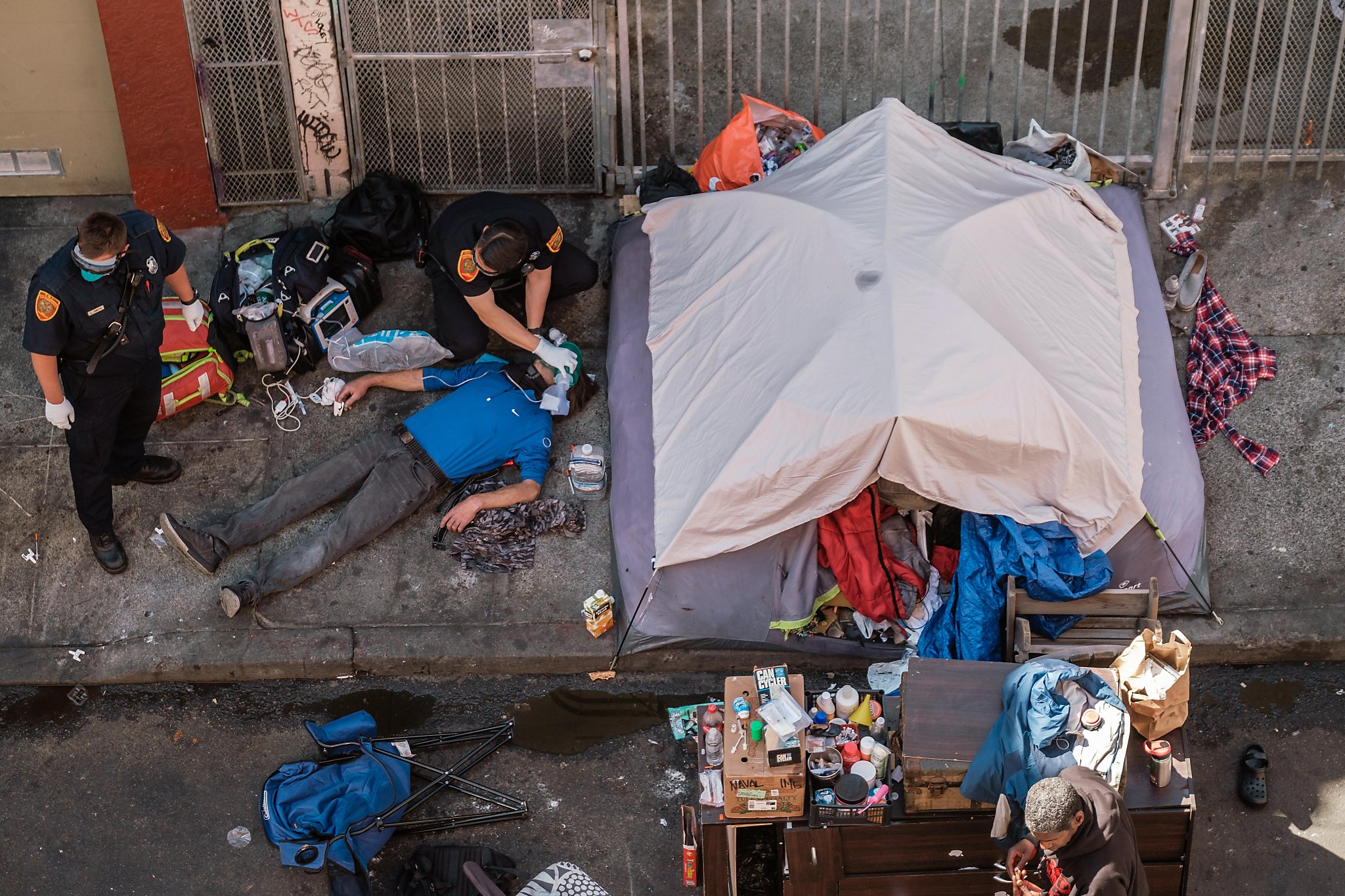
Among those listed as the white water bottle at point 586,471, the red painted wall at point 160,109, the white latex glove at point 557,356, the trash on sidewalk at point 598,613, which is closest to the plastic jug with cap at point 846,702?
the trash on sidewalk at point 598,613

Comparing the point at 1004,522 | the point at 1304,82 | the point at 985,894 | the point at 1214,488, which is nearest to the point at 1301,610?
the point at 1214,488

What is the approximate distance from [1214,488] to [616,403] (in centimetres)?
298

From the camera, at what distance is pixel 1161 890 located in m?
5.18

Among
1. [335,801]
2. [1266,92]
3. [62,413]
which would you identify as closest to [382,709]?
[335,801]

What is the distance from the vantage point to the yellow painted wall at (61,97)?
7.68 metres

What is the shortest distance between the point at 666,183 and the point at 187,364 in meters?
2.68

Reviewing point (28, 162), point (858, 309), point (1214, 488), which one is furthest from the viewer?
point (28, 162)

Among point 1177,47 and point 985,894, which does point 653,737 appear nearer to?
point 985,894

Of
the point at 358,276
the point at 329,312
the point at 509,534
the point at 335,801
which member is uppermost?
the point at 358,276

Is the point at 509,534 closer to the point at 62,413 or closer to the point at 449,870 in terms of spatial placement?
the point at 449,870

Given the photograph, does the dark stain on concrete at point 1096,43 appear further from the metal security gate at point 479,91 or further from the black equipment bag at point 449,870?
the black equipment bag at point 449,870

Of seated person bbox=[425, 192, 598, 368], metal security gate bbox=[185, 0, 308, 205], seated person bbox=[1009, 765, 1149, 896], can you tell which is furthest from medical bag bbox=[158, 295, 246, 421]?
seated person bbox=[1009, 765, 1149, 896]

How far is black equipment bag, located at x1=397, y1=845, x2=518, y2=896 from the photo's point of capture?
18.8 ft

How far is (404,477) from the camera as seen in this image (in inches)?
267
